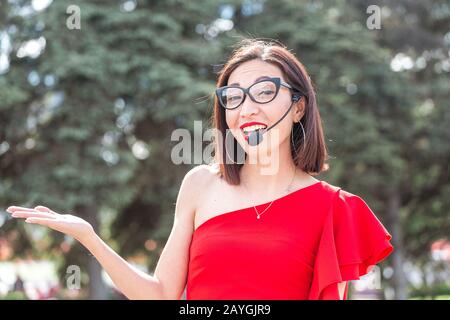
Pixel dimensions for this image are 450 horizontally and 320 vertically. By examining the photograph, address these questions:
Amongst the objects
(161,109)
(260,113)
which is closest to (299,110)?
(260,113)

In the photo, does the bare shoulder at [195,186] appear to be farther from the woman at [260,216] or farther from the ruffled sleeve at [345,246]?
the ruffled sleeve at [345,246]

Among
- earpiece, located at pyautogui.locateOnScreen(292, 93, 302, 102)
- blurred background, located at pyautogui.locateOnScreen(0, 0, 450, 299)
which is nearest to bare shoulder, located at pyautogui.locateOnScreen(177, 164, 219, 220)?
earpiece, located at pyautogui.locateOnScreen(292, 93, 302, 102)

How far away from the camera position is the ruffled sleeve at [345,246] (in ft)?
5.83

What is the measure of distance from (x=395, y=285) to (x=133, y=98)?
23.2 feet

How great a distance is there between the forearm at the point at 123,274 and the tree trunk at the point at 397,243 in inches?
504

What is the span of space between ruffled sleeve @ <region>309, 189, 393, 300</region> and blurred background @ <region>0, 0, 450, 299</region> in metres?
7.33

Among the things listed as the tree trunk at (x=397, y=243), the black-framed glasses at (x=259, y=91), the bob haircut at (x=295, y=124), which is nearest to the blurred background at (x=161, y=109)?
the tree trunk at (x=397, y=243)

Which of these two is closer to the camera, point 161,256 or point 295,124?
point 161,256

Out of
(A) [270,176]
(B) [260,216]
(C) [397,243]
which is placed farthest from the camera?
(C) [397,243]

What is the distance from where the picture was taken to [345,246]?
1.85 metres

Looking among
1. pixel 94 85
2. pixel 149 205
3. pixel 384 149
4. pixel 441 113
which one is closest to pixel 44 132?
pixel 94 85

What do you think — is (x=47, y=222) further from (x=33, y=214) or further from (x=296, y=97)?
(x=296, y=97)

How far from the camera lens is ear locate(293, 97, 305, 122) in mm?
2072

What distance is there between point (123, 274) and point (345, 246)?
63cm
